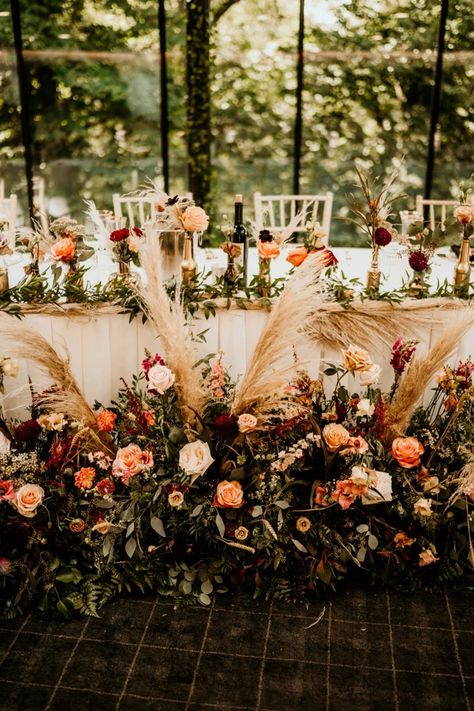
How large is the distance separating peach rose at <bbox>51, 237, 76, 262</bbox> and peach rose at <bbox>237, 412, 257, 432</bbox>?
0.91 m

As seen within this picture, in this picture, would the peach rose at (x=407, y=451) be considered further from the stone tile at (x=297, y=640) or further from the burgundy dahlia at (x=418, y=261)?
the burgundy dahlia at (x=418, y=261)

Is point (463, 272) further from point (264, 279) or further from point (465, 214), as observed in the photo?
point (264, 279)

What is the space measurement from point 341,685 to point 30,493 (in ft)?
3.69

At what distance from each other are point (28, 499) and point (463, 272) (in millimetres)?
1804

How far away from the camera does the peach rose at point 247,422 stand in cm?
232

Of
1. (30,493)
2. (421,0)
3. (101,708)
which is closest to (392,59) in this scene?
(421,0)

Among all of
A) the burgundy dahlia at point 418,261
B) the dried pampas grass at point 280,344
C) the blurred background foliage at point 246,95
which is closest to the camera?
the dried pampas grass at point 280,344

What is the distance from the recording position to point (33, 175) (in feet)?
19.5

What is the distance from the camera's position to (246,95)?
621 cm

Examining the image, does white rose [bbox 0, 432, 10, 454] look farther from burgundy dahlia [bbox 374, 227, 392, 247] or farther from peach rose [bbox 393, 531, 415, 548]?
burgundy dahlia [bbox 374, 227, 392, 247]

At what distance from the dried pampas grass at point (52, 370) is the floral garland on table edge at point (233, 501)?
0.05 metres

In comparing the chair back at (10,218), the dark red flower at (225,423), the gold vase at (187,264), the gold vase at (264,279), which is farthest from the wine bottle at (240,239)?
the chair back at (10,218)

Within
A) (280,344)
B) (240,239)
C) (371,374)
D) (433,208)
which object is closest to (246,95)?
(433,208)

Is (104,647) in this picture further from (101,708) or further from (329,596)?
(329,596)
